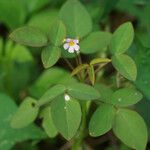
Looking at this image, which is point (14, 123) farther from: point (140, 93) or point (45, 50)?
point (140, 93)

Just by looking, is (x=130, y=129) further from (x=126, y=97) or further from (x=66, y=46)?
(x=66, y=46)

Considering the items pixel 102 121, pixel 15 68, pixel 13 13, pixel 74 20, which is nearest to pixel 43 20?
pixel 13 13

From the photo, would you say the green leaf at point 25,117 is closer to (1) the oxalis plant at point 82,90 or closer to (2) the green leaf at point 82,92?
(1) the oxalis plant at point 82,90

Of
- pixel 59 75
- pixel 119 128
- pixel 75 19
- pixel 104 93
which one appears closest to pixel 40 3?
pixel 59 75

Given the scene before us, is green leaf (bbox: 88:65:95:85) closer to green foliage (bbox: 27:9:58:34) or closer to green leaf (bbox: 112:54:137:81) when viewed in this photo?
green leaf (bbox: 112:54:137:81)

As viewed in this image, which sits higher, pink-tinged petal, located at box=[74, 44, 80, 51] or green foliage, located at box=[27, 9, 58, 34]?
pink-tinged petal, located at box=[74, 44, 80, 51]

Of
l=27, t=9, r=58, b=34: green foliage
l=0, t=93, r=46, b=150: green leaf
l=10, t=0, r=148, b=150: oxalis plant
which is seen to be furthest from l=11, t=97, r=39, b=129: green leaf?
l=27, t=9, r=58, b=34: green foliage

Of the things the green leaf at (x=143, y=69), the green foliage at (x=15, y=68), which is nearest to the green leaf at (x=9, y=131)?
the green foliage at (x=15, y=68)
